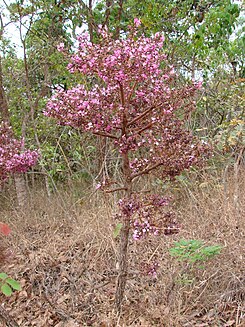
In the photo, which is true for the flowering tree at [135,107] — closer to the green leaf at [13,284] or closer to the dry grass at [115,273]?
the green leaf at [13,284]

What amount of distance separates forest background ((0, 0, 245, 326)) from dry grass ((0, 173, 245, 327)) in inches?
1.0

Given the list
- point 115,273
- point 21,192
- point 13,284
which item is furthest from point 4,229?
point 21,192

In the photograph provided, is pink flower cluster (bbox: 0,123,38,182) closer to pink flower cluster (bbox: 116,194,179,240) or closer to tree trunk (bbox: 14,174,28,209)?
pink flower cluster (bbox: 116,194,179,240)

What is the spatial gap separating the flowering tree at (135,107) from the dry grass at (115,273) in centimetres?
76

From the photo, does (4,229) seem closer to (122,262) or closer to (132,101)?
(122,262)

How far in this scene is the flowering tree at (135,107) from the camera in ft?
5.54

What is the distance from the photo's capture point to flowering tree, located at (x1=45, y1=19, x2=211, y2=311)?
1.69 metres

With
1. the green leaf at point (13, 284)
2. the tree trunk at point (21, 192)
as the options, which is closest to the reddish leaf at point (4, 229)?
the green leaf at point (13, 284)

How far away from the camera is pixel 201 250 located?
234 centimetres

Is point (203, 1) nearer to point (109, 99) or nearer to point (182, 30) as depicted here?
point (182, 30)

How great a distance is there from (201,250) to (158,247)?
701 millimetres

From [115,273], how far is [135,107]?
5.14ft

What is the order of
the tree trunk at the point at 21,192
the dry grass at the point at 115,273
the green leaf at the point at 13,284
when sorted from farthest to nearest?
the tree trunk at the point at 21,192
the dry grass at the point at 115,273
the green leaf at the point at 13,284

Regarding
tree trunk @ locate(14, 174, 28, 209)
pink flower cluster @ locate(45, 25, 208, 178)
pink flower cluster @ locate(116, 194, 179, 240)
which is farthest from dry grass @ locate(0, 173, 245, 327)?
pink flower cluster @ locate(45, 25, 208, 178)
